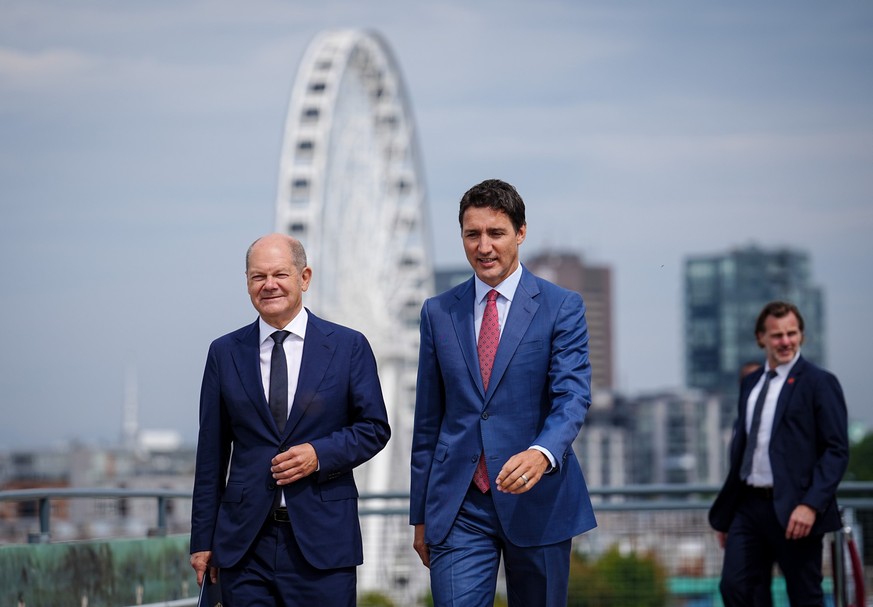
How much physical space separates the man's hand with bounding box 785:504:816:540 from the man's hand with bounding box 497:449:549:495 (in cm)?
278

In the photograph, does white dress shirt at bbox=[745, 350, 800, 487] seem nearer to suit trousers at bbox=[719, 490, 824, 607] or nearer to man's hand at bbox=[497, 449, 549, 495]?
suit trousers at bbox=[719, 490, 824, 607]

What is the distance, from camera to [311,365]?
→ 16.3ft

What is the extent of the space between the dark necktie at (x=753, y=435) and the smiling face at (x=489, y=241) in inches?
105

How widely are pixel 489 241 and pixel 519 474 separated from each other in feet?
3.00

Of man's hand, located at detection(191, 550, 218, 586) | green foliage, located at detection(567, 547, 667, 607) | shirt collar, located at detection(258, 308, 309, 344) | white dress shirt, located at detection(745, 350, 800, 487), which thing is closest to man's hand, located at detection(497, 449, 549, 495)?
shirt collar, located at detection(258, 308, 309, 344)

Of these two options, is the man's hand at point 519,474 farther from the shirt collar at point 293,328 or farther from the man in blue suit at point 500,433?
the shirt collar at point 293,328

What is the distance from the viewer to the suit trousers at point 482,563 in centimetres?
487

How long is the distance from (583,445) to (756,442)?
180 metres

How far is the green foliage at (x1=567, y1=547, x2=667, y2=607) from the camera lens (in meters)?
10.1

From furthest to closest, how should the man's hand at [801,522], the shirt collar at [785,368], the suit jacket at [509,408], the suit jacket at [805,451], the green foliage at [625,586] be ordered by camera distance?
the green foliage at [625,586], the shirt collar at [785,368], the suit jacket at [805,451], the man's hand at [801,522], the suit jacket at [509,408]

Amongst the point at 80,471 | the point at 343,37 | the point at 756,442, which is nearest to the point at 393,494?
the point at 756,442

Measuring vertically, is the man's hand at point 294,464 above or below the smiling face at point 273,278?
below

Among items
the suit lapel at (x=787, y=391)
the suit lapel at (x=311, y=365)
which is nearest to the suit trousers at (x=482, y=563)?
the suit lapel at (x=311, y=365)

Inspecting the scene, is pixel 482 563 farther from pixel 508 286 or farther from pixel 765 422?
pixel 765 422
